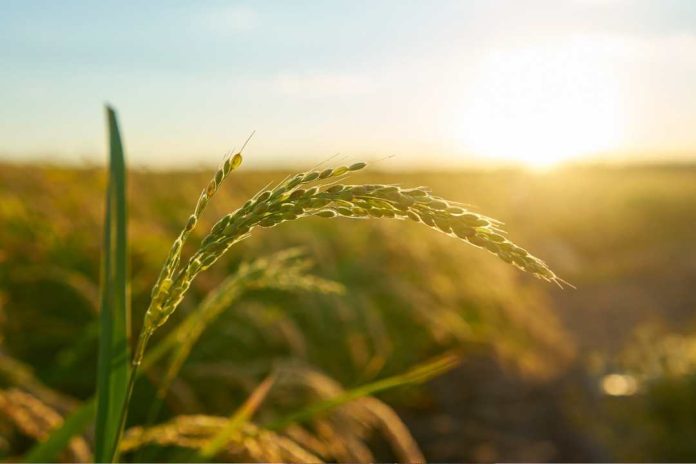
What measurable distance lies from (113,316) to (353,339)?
2905 millimetres

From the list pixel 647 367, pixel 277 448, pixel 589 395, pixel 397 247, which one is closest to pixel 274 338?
pixel 397 247

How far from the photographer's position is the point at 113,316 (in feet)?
4.38

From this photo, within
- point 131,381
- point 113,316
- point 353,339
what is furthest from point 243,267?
point 353,339

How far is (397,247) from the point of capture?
17.6 feet

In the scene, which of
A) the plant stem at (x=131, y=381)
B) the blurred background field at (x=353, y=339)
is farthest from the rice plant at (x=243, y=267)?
the blurred background field at (x=353, y=339)

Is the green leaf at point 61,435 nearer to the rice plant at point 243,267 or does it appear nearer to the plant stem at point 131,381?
the rice plant at point 243,267

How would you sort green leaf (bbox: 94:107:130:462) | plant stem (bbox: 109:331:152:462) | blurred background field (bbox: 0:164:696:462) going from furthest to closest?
blurred background field (bbox: 0:164:696:462), green leaf (bbox: 94:107:130:462), plant stem (bbox: 109:331:152:462)

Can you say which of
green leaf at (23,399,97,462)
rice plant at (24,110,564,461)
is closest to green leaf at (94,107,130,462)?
rice plant at (24,110,564,461)

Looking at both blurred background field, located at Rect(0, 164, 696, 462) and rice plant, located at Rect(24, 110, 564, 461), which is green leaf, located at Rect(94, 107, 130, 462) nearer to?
rice plant, located at Rect(24, 110, 564, 461)

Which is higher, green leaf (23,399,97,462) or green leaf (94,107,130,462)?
green leaf (94,107,130,462)

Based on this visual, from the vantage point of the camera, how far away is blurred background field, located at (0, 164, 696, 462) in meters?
3.53

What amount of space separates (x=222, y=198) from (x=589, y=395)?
363 cm

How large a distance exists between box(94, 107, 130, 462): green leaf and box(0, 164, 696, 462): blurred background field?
64 centimetres

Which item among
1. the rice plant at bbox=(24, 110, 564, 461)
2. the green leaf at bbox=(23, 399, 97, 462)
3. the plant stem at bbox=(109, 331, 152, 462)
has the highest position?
the rice plant at bbox=(24, 110, 564, 461)
